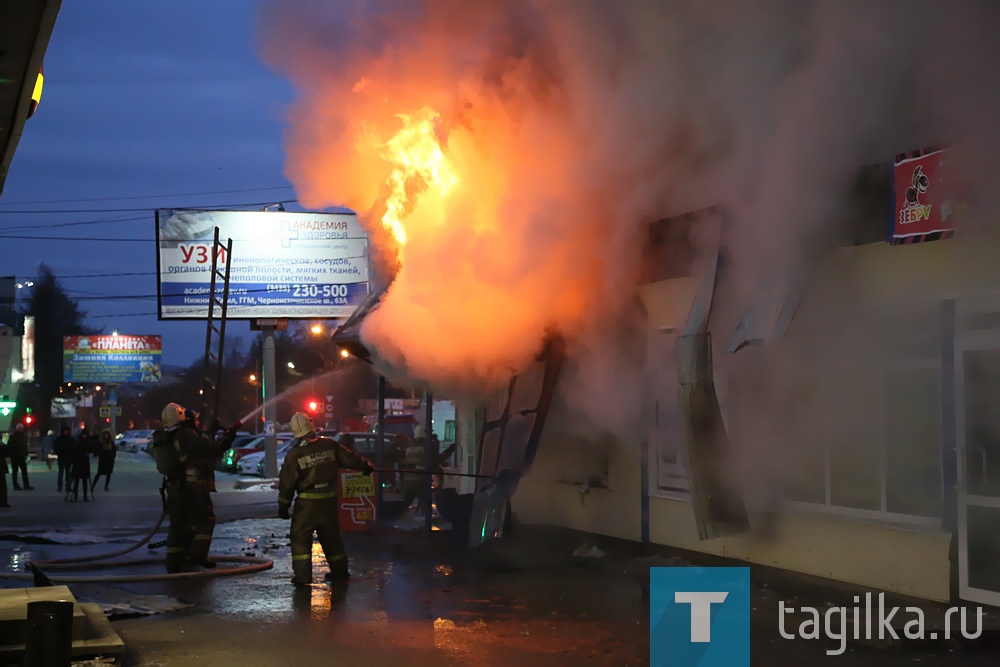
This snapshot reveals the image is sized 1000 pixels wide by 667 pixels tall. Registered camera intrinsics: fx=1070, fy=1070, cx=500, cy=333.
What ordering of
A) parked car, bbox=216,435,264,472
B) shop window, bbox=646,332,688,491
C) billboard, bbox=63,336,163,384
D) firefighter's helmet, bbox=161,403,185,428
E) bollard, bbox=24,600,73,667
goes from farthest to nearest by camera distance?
billboard, bbox=63,336,163,384 < parked car, bbox=216,435,264,472 < shop window, bbox=646,332,688,491 < firefighter's helmet, bbox=161,403,185,428 < bollard, bbox=24,600,73,667

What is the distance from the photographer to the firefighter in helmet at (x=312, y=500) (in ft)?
33.9

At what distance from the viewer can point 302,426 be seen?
1088 cm

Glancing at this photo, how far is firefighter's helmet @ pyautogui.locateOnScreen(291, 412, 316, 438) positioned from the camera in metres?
10.9

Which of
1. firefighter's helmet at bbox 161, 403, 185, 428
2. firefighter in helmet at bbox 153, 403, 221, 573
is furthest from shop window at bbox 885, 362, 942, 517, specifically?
firefighter's helmet at bbox 161, 403, 185, 428

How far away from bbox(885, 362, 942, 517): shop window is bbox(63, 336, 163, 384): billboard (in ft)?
172

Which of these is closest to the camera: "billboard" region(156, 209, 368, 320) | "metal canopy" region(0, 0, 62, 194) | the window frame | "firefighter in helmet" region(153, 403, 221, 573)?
"metal canopy" region(0, 0, 62, 194)

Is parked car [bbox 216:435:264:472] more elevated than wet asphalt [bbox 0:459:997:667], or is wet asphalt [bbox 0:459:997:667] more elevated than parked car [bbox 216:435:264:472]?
wet asphalt [bbox 0:459:997:667]

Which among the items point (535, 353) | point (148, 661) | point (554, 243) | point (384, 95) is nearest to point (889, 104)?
point (554, 243)

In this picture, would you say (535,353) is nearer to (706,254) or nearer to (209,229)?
(706,254)

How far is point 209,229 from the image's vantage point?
29484 mm

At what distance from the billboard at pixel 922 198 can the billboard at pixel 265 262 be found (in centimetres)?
2170

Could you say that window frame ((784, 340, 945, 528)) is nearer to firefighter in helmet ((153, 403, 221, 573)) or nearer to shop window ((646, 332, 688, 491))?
shop window ((646, 332, 688, 491))

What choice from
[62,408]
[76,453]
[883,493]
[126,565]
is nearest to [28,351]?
[62,408]

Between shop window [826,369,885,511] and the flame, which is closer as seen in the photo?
shop window [826,369,885,511]
